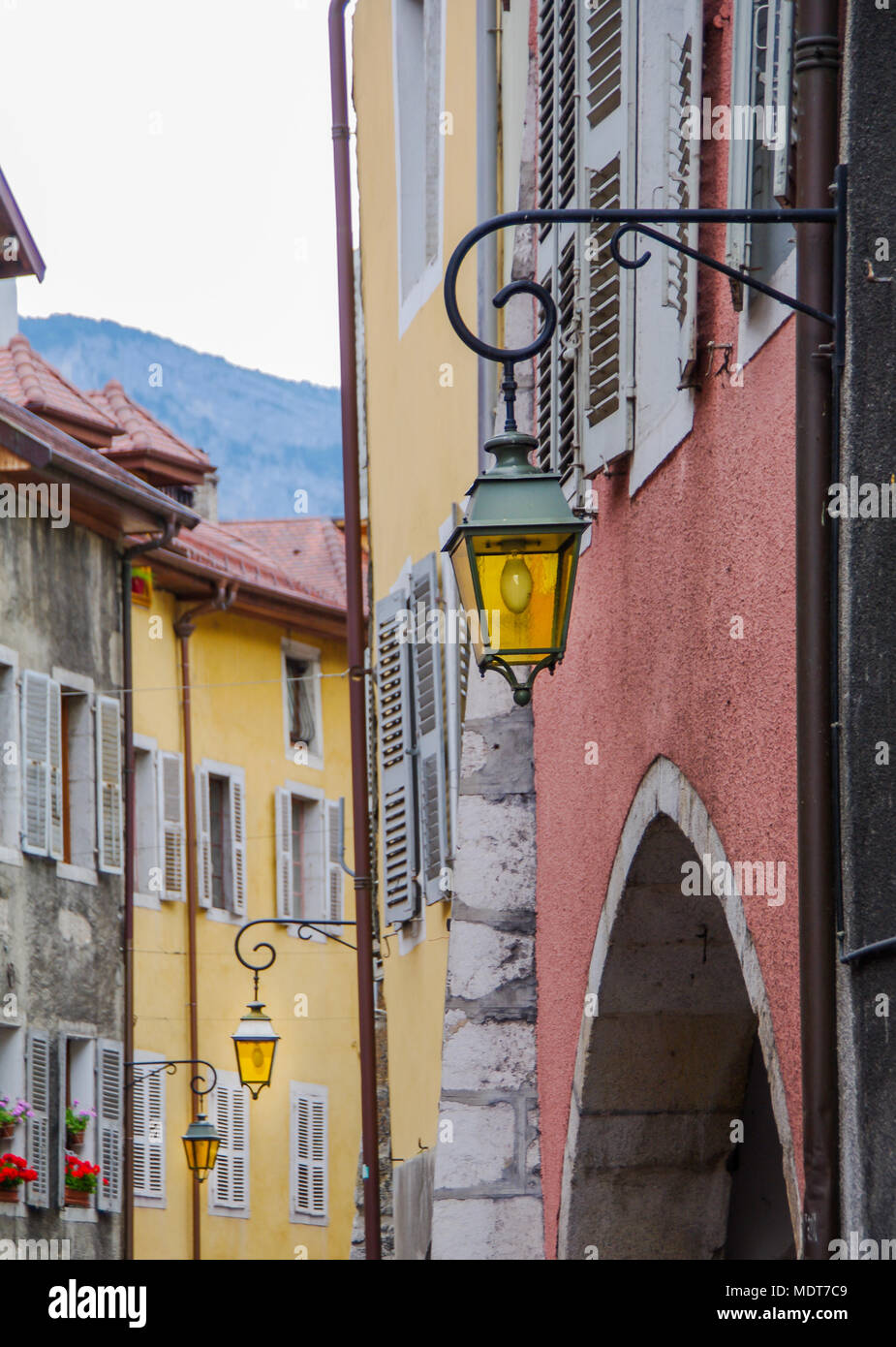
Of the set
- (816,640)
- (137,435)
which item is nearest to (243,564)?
(137,435)

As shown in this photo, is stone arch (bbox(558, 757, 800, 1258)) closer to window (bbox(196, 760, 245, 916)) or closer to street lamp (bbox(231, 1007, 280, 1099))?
street lamp (bbox(231, 1007, 280, 1099))

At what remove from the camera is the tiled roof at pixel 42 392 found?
73.0 ft

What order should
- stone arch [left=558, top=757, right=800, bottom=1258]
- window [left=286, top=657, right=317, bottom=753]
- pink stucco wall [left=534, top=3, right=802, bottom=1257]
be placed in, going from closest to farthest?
pink stucco wall [left=534, top=3, right=802, bottom=1257] → stone arch [left=558, top=757, right=800, bottom=1258] → window [left=286, top=657, right=317, bottom=753]

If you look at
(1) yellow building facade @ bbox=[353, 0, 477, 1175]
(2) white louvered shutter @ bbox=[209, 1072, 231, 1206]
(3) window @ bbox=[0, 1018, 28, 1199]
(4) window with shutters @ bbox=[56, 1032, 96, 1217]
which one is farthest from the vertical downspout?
(2) white louvered shutter @ bbox=[209, 1072, 231, 1206]

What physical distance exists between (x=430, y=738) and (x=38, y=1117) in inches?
355

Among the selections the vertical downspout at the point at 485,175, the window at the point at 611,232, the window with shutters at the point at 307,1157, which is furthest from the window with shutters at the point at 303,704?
the window at the point at 611,232

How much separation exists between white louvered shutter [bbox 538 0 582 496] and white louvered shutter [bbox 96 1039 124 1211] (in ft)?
45.1

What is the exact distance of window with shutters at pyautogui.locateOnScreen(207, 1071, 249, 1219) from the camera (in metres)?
24.1

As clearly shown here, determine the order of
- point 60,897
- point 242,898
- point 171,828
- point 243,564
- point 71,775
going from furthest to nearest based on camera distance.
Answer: point 243,564, point 242,898, point 171,828, point 71,775, point 60,897

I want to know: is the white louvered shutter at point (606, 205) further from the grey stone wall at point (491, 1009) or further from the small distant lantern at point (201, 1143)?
the small distant lantern at point (201, 1143)

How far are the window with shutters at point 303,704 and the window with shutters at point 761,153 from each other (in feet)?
70.6

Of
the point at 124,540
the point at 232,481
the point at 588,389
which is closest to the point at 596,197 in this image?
the point at 588,389

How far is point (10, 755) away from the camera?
20.0 metres

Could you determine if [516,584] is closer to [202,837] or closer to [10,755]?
[10,755]
